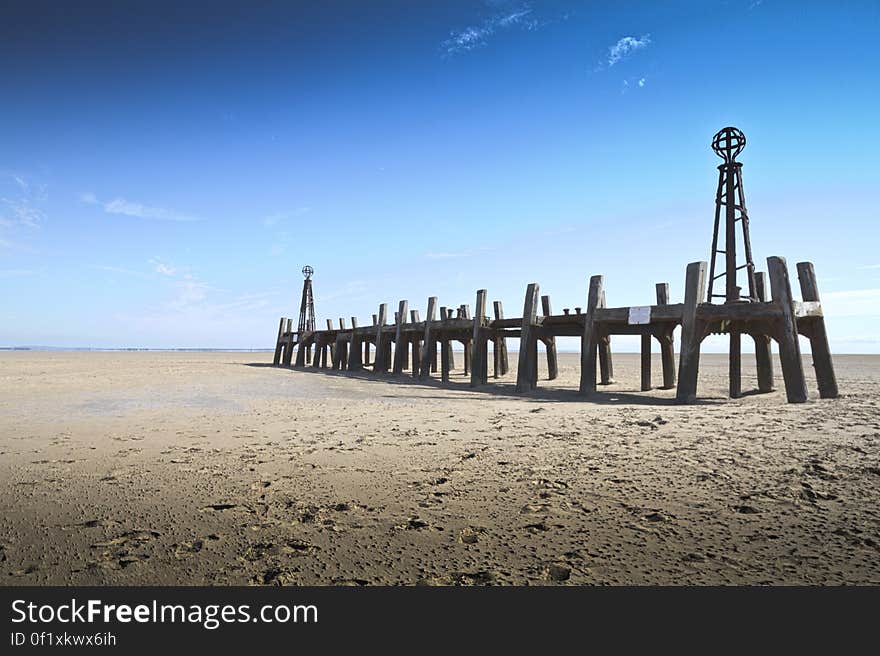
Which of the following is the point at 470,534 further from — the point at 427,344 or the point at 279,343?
the point at 279,343

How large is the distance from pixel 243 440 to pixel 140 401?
5.52 meters

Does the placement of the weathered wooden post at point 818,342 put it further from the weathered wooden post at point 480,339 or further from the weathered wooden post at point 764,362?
the weathered wooden post at point 480,339

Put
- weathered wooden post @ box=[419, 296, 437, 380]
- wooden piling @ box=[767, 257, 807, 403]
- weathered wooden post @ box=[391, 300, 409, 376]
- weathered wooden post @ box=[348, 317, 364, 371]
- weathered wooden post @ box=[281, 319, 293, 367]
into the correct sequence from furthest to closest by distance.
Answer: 1. weathered wooden post @ box=[281, 319, 293, 367]
2. weathered wooden post @ box=[348, 317, 364, 371]
3. weathered wooden post @ box=[391, 300, 409, 376]
4. weathered wooden post @ box=[419, 296, 437, 380]
5. wooden piling @ box=[767, 257, 807, 403]

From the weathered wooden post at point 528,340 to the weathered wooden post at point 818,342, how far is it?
601 cm

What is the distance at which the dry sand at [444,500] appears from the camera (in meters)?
2.83

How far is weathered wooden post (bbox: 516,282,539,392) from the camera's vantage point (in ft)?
45.3

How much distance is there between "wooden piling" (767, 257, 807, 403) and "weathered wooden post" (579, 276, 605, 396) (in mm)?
3636

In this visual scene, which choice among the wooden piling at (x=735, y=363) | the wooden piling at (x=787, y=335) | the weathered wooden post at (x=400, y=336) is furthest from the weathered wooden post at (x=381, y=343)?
the wooden piling at (x=787, y=335)

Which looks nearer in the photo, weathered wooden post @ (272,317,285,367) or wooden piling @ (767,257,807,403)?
wooden piling @ (767,257,807,403)

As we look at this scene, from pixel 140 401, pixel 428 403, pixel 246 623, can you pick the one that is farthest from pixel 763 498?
pixel 140 401

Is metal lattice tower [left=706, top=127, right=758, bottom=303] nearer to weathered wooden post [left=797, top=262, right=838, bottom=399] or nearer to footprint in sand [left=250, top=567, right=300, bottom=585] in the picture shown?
weathered wooden post [left=797, top=262, right=838, bottom=399]

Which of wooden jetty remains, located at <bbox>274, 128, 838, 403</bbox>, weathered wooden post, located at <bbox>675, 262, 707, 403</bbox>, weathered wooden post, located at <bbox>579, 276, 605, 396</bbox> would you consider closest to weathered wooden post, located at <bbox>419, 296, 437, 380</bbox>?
wooden jetty remains, located at <bbox>274, 128, 838, 403</bbox>

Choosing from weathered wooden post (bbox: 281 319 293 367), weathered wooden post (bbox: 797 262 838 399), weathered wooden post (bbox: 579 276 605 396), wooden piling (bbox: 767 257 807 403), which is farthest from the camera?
weathered wooden post (bbox: 281 319 293 367)

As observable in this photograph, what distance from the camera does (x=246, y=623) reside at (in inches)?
92.0
